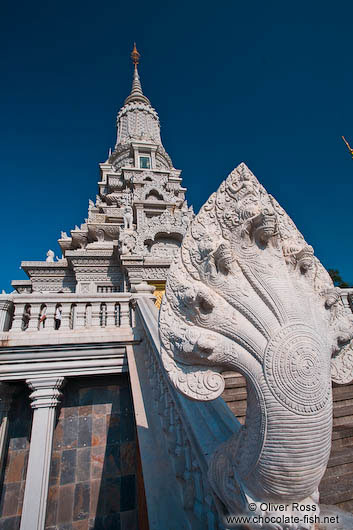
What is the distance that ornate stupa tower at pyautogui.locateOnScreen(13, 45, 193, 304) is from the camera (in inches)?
485

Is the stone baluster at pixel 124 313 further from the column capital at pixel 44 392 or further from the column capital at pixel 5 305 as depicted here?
the column capital at pixel 5 305

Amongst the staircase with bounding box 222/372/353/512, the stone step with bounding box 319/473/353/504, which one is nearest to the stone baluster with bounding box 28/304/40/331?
the staircase with bounding box 222/372/353/512

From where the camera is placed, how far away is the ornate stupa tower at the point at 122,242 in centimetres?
1233

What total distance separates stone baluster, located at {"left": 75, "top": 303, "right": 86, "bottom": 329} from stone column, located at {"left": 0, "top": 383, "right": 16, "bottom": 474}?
1682mm

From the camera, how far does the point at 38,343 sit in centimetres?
477

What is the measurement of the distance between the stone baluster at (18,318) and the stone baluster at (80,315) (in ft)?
3.40

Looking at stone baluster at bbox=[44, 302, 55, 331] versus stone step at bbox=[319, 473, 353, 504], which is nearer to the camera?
stone step at bbox=[319, 473, 353, 504]

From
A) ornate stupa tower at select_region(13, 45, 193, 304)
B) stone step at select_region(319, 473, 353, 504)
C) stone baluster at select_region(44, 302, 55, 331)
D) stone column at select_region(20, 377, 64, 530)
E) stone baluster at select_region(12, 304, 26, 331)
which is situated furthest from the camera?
ornate stupa tower at select_region(13, 45, 193, 304)

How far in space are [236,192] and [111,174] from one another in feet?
79.7

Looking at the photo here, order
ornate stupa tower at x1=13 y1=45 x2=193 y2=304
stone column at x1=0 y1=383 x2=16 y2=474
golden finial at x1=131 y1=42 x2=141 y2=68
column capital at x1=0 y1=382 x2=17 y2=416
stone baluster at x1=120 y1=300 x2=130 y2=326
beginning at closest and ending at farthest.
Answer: stone column at x1=0 y1=383 x2=16 y2=474
column capital at x1=0 y1=382 x2=17 y2=416
stone baluster at x1=120 y1=300 x2=130 y2=326
ornate stupa tower at x1=13 y1=45 x2=193 y2=304
golden finial at x1=131 y1=42 x2=141 y2=68

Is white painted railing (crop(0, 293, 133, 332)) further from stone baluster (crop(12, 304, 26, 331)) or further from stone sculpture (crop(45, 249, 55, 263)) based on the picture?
stone sculpture (crop(45, 249, 55, 263))

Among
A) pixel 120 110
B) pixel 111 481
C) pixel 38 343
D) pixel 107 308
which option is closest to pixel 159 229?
pixel 107 308

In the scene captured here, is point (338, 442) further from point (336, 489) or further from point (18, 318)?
point (18, 318)

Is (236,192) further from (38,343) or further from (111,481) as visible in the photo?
(111,481)
